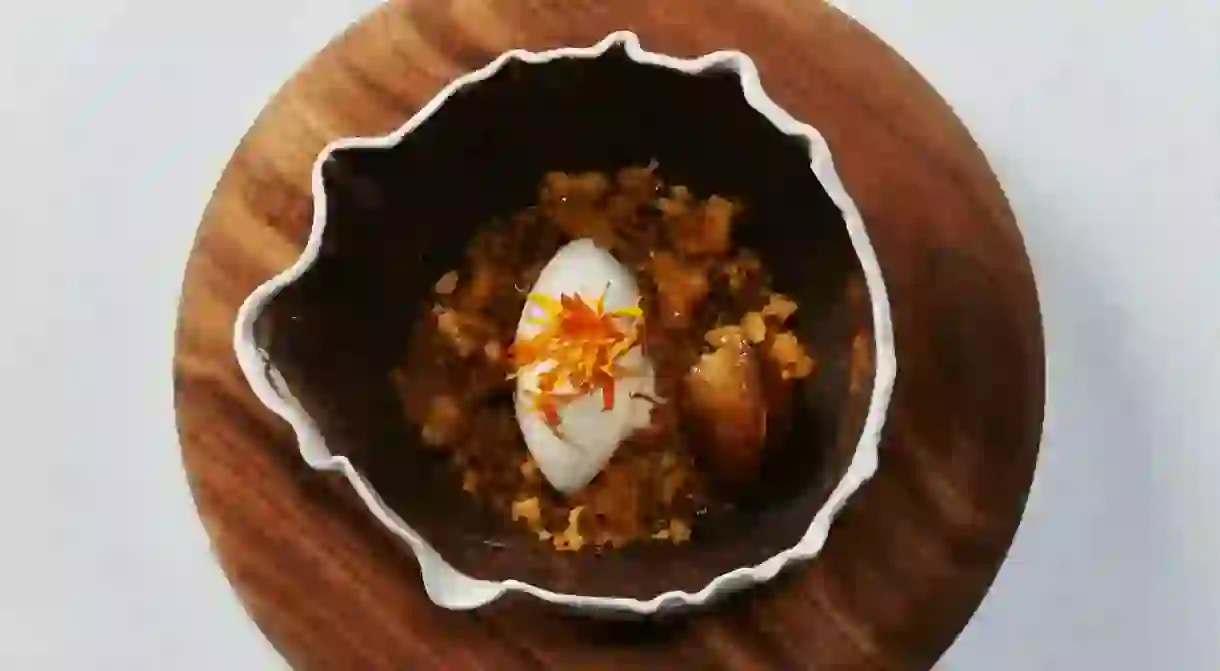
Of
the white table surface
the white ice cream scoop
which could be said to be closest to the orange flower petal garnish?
the white ice cream scoop

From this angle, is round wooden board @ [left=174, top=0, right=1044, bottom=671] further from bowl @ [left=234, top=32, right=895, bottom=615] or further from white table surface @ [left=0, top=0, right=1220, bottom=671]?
white table surface @ [left=0, top=0, right=1220, bottom=671]

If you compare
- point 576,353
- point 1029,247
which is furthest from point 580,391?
point 1029,247

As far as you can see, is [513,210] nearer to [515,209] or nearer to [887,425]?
[515,209]

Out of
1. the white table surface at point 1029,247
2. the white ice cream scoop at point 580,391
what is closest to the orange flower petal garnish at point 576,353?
the white ice cream scoop at point 580,391

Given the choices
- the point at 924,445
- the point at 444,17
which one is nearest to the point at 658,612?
the point at 924,445

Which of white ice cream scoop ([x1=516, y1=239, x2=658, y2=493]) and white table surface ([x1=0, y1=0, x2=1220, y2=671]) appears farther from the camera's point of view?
white table surface ([x1=0, y1=0, x2=1220, y2=671])
